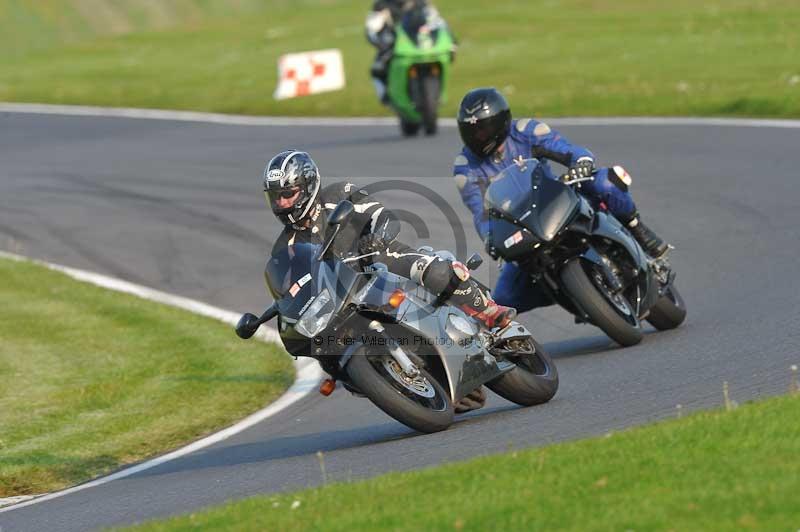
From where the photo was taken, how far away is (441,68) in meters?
21.6

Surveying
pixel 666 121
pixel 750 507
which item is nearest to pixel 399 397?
pixel 750 507

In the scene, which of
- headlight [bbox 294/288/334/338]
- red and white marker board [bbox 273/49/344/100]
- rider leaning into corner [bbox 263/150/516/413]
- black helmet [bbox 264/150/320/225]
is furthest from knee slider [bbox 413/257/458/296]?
red and white marker board [bbox 273/49/344/100]

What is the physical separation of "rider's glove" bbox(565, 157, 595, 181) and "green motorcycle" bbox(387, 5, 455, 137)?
1161cm

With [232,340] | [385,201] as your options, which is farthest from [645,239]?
[385,201]

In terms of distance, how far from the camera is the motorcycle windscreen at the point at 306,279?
7.85 meters

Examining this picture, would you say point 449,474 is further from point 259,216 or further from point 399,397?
point 259,216

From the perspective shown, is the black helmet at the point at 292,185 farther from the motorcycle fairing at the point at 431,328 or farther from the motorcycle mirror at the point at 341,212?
the motorcycle mirror at the point at 341,212

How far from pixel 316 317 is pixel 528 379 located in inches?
54.6

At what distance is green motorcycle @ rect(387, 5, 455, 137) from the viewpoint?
21531 millimetres

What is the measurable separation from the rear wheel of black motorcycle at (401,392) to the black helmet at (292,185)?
0.95 metres

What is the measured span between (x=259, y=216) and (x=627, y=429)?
33.5 ft

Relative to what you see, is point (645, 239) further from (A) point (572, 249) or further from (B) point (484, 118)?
(B) point (484, 118)

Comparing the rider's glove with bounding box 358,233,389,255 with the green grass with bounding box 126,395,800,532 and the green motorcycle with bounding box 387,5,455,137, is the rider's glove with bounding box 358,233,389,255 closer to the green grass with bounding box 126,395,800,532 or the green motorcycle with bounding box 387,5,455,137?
the green grass with bounding box 126,395,800,532

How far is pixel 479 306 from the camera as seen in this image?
8.52 m
